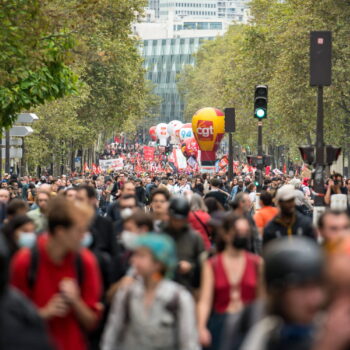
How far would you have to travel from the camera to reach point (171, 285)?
23.5 ft

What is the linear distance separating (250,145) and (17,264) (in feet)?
265

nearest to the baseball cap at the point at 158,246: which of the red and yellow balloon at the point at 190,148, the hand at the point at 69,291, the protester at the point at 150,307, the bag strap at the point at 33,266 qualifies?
the protester at the point at 150,307

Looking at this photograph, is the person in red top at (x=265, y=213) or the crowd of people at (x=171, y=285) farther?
the person in red top at (x=265, y=213)

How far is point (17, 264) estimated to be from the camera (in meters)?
7.43

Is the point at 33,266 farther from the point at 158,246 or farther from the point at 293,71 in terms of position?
the point at 293,71

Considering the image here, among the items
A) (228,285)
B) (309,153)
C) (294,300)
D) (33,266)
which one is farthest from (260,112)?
(294,300)

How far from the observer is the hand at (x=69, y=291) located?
23.4 feet

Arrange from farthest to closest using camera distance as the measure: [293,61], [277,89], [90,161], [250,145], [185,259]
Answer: [90,161] → [250,145] → [277,89] → [293,61] → [185,259]

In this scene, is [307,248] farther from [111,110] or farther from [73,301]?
[111,110]

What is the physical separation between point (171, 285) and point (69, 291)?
1.82 feet

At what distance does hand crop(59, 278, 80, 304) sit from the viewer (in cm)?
712

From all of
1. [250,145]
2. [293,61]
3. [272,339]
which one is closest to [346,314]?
[272,339]

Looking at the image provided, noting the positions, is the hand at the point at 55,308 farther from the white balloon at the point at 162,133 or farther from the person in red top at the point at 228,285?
the white balloon at the point at 162,133

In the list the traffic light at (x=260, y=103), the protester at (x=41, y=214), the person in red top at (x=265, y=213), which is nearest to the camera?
the protester at (x=41, y=214)
